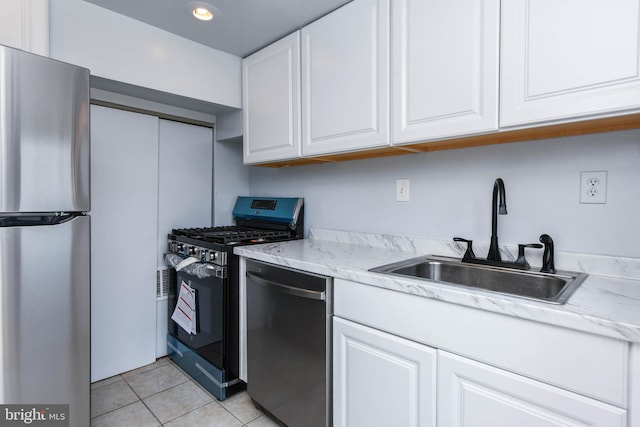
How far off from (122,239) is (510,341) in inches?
88.5

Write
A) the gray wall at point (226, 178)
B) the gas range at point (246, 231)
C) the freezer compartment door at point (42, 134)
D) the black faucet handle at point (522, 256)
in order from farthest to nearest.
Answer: the gray wall at point (226, 178) < the gas range at point (246, 231) < the black faucet handle at point (522, 256) < the freezer compartment door at point (42, 134)

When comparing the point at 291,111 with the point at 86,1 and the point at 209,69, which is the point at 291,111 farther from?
the point at 86,1

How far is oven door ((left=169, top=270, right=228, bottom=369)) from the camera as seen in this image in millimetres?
1877

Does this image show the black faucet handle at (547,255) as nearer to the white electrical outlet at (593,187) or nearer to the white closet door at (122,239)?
the white electrical outlet at (593,187)

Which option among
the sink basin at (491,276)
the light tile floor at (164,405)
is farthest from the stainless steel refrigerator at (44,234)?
the sink basin at (491,276)

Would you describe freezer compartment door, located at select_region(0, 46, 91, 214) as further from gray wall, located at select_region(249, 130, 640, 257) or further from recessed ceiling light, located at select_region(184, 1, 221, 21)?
gray wall, located at select_region(249, 130, 640, 257)

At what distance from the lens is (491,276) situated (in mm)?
1396

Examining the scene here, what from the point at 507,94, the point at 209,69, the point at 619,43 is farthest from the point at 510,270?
the point at 209,69

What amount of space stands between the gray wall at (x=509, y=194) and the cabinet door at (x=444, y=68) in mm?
329

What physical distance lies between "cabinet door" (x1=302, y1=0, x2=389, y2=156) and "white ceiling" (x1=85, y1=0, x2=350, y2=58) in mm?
89

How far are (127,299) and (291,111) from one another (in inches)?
65.3

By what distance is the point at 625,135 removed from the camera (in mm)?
1199

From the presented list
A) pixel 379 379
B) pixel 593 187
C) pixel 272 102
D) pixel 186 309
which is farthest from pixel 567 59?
pixel 186 309

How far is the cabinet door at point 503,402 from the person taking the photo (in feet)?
2.69
